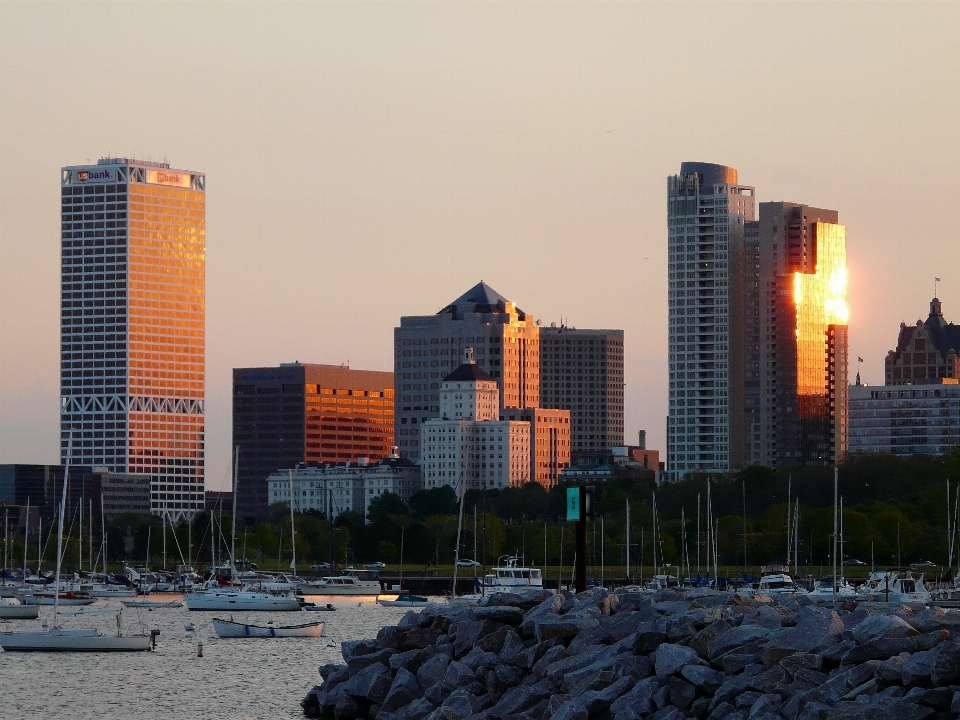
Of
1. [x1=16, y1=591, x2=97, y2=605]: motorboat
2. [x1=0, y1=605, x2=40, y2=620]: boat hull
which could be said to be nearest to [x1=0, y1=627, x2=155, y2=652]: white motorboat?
[x1=0, y1=605, x2=40, y2=620]: boat hull

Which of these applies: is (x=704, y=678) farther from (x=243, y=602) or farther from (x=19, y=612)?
(x=19, y=612)

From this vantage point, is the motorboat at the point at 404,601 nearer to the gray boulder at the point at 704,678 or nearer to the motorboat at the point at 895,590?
the motorboat at the point at 895,590

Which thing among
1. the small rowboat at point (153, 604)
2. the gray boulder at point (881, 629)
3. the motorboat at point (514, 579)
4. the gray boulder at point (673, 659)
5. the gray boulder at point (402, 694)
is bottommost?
the small rowboat at point (153, 604)

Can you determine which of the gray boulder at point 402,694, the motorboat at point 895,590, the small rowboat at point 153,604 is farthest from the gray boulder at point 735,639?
the small rowboat at point 153,604

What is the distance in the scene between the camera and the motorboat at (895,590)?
3429 inches

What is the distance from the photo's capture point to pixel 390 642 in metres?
45.8

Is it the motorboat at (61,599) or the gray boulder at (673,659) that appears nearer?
the gray boulder at (673,659)

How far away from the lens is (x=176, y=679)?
62562 millimetres

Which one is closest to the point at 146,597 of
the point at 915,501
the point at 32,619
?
the point at 32,619

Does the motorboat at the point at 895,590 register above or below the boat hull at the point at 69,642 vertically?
above

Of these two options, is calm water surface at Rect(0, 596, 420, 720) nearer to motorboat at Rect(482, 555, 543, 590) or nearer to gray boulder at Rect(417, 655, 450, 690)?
gray boulder at Rect(417, 655, 450, 690)

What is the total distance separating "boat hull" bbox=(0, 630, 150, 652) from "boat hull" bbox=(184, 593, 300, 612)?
32.9 m

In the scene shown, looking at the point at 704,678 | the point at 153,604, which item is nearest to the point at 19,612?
the point at 153,604

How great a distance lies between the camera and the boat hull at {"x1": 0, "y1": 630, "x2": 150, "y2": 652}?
242 feet
